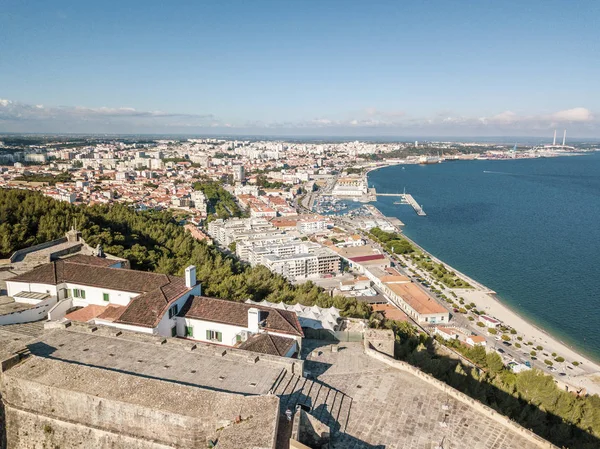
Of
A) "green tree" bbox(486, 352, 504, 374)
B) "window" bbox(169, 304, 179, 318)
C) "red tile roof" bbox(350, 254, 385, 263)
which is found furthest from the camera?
"red tile roof" bbox(350, 254, 385, 263)

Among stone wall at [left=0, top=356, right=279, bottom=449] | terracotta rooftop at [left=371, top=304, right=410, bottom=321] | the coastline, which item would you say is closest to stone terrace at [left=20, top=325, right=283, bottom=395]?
stone wall at [left=0, top=356, right=279, bottom=449]

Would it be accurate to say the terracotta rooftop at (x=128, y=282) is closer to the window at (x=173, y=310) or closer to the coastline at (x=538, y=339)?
the window at (x=173, y=310)

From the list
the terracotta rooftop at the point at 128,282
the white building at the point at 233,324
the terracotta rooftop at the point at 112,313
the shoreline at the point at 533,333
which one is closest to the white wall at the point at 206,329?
the white building at the point at 233,324

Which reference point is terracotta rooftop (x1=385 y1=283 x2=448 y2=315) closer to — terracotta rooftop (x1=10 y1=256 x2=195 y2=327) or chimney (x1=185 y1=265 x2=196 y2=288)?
chimney (x1=185 y1=265 x2=196 y2=288)

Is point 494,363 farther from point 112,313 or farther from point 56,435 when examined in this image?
point 56,435

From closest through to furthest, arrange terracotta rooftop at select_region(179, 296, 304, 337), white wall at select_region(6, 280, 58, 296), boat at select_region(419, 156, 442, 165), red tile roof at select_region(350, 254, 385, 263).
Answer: terracotta rooftop at select_region(179, 296, 304, 337) → white wall at select_region(6, 280, 58, 296) → red tile roof at select_region(350, 254, 385, 263) → boat at select_region(419, 156, 442, 165)

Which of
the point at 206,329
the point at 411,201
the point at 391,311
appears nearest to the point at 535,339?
A: the point at 391,311
